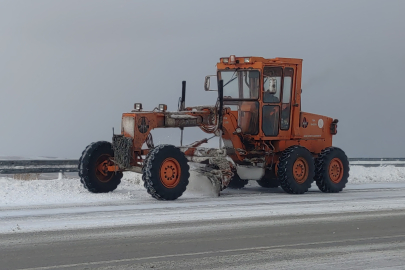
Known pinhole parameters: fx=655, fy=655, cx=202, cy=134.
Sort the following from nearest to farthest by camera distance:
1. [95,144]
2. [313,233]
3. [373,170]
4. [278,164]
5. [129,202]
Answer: [313,233] < [129,202] < [95,144] < [278,164] < [373,170]

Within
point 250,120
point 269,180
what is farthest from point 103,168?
point 269,180

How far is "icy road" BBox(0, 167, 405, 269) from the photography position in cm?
748

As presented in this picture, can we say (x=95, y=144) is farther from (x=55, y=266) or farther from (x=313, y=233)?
(x=55, y=266)

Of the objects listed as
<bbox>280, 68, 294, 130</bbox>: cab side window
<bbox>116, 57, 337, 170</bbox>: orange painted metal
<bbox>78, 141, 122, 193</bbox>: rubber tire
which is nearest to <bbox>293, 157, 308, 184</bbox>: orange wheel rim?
<bbox>116, 57, 337, 170</bbox>: orange painted metal

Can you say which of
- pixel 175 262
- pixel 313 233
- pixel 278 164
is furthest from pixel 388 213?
pixel 175 262

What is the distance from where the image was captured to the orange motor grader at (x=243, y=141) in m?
13.9

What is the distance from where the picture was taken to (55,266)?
23.2 ft

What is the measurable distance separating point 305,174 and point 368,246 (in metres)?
7.28

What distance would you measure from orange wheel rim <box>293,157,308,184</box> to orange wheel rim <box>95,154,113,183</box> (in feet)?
14.4

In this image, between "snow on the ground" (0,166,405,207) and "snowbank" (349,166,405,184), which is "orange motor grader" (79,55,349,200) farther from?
"snowbank" (349,166,405,184)

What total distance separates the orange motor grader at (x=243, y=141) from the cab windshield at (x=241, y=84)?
2 cm

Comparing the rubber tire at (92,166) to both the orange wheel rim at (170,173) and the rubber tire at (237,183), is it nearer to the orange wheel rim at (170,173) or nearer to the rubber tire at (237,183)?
the orange wheel rim at (170,173)

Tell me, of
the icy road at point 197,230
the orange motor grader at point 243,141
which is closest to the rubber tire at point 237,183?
the orange motor grader at point 243,141

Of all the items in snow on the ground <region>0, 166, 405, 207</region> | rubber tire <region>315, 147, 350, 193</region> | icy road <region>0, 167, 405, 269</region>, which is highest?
rubber tire <region>315, 147, 350, 193</region>
